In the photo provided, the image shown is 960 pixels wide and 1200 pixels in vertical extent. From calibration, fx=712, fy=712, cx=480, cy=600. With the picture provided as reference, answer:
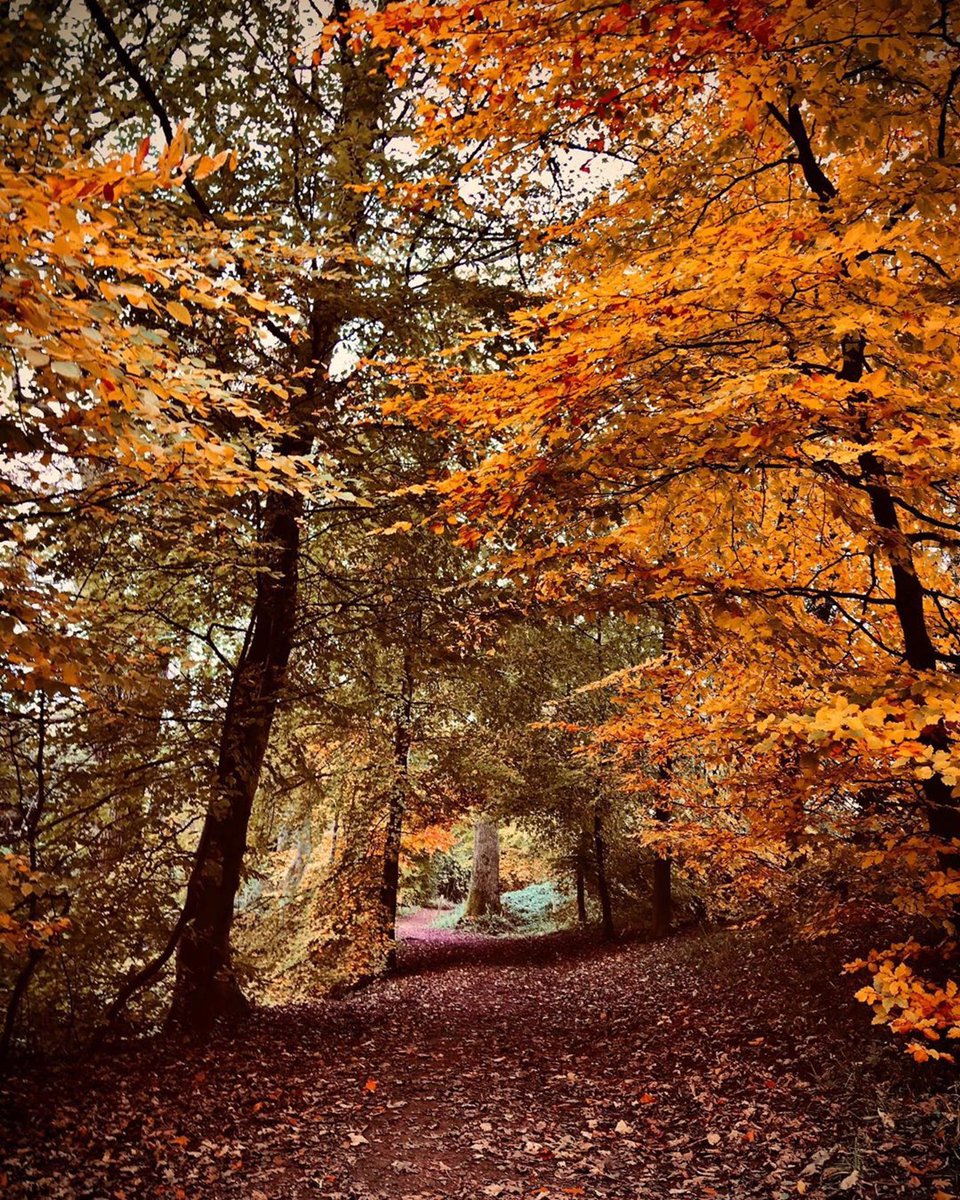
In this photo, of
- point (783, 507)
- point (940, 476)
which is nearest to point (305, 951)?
point (783, 507)

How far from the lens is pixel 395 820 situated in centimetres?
1227

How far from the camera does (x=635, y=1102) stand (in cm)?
521

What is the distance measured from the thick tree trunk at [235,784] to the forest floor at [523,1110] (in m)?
0.52

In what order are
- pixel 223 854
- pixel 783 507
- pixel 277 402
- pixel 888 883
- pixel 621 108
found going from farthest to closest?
1. pixel 223 854
2. pixel 277 402
3. pixel 783 507
4. pixel 888 883
5. pixel 621 108

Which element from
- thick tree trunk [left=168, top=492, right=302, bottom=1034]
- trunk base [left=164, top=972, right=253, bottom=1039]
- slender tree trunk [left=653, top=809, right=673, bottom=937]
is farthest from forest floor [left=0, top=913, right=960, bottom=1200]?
slender tree trunk [left=653, top=809, right=673, bottom=937]

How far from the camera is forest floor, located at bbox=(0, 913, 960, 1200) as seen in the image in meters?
3.89

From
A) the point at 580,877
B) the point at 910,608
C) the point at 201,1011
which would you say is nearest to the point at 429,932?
the point at 580,877

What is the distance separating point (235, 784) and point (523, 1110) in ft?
11.0

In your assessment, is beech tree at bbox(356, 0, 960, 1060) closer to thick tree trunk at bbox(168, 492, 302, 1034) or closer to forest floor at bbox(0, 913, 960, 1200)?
forest floor at bbox(0, 913, 960, 1200)

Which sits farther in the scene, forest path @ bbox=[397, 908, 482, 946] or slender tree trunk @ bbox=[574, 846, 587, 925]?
forest path @ bbox=[397, 908, 482, 946]

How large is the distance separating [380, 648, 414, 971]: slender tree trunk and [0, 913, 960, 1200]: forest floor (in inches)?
156

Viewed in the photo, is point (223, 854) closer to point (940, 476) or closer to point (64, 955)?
point (64, 955)

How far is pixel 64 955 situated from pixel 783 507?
6.19 metres

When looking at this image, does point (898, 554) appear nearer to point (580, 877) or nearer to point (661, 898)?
point (661, 898)
